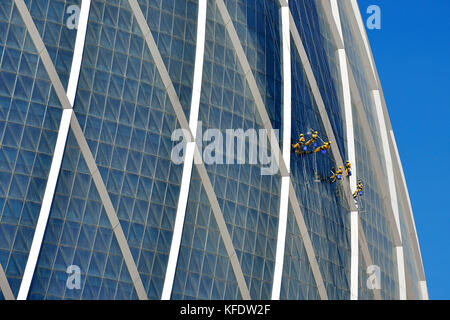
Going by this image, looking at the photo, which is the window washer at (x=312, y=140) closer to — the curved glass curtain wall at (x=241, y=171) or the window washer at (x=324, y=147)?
the window washer at (x=324, y=147)

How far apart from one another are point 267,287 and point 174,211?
Result: 723 centimetres

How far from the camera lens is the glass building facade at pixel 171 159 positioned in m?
44.1

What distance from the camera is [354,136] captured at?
62.1 meters

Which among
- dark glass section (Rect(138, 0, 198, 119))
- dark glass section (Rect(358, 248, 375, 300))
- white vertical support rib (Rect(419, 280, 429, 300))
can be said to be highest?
dark glass section (Rect(138, 0, 198, 119))

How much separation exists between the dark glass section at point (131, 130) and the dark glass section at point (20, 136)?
7.09 feet

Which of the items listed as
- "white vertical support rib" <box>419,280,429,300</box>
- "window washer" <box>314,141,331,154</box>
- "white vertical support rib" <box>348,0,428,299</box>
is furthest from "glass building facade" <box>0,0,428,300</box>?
"white vertical support rib" <box>419,280,429,300</box>

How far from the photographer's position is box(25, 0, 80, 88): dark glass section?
151 ft

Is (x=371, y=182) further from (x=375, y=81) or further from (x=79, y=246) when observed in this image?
(x=79, y=246)

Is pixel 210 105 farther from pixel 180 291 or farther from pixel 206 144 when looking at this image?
pixel 180 291

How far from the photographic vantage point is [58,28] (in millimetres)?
46594

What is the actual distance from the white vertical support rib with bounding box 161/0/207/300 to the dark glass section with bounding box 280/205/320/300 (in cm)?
765

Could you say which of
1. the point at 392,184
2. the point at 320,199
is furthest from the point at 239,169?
the point at 392,184

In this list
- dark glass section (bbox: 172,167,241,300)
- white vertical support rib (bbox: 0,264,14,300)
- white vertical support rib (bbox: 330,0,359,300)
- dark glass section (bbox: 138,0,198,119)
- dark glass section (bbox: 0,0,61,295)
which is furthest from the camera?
white vertical support rib (bbox: 330,0,359,300)

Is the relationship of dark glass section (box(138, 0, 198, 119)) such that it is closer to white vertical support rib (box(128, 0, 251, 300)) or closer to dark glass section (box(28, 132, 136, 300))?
white vertical support rib (box(128, 0, 251, 300))
